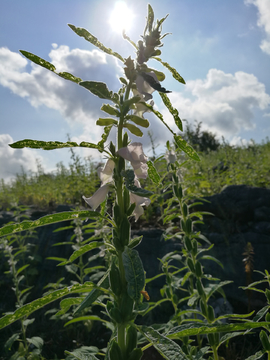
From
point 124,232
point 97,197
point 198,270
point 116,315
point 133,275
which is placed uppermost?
point 97,197

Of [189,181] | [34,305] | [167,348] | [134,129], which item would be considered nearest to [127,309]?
[167,348]

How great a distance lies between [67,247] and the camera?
13.0 ft

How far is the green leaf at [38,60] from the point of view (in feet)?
2.44

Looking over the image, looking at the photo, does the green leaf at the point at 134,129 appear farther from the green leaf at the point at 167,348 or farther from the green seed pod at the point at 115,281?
the green leaf at the point at 167,348

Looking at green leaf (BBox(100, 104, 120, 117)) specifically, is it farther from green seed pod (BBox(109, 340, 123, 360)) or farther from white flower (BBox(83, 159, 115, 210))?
green seed pod (BBox(109, 340, 123, 360))

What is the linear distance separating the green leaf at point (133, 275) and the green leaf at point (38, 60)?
24.3 inches

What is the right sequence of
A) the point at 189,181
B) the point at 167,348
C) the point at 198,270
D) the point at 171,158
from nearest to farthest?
1. the point at 167,348
2. the point at 198,270
3. the point at 171,158
4. the point at 189,181

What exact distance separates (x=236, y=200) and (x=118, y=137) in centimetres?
337

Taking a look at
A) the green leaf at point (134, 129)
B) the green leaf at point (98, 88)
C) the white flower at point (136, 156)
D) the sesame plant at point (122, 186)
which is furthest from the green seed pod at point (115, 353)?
the green leaf at point (98, 88)

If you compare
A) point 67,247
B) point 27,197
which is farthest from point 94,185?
point 27,197

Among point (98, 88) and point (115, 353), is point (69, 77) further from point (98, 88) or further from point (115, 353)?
point (115, 353)

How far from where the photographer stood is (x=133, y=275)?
0.66m

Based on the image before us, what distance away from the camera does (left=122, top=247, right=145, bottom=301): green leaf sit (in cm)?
64

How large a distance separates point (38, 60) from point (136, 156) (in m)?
0.42
